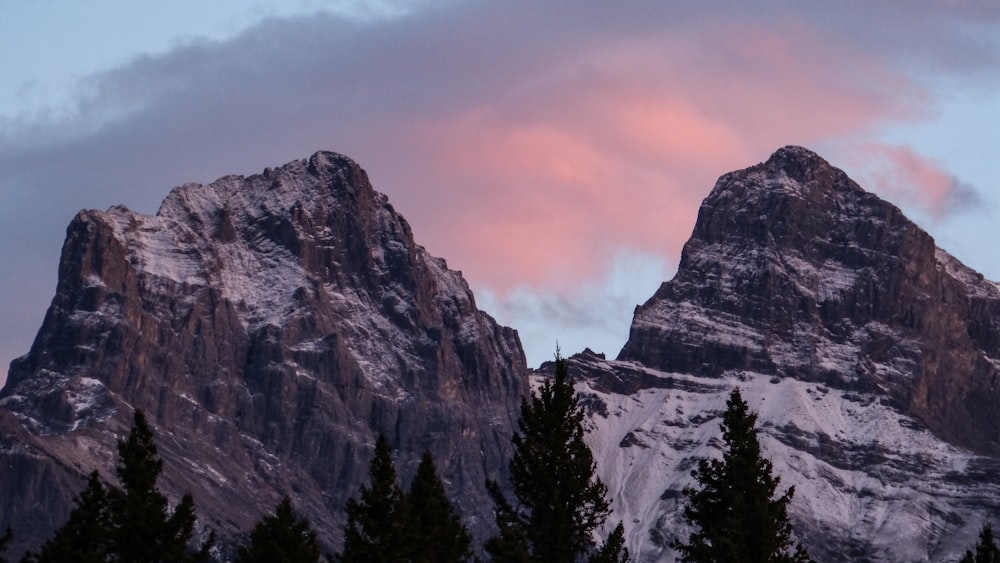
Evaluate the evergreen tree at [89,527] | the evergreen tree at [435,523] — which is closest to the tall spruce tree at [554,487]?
the evergreen tree at [435,523]

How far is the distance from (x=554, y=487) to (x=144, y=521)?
1843 centimetres

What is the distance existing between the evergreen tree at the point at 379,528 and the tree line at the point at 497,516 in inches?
2.4

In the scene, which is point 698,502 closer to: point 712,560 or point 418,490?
point 712,560

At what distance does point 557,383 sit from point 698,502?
8.70m

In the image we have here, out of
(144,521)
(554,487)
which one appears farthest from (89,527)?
(554,487)

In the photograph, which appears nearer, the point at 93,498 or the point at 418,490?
the point at 93,498

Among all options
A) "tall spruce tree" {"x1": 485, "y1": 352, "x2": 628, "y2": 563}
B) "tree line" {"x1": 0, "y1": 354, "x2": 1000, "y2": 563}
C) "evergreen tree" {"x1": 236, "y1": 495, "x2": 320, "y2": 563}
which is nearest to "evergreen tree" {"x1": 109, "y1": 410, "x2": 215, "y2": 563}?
"tree line" {"x1": 0, "y1": 354, "x2": 1000, "y2": 563}

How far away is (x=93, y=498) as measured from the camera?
95625mm

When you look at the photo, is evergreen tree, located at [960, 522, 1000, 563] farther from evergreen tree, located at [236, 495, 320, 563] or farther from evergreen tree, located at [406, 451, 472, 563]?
evergreen tree, located at [236, 495, 320, 563]

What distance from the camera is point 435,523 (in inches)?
4131

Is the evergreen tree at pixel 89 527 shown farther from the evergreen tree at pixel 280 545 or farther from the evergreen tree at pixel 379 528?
the evergreen tree at pixel 379 528

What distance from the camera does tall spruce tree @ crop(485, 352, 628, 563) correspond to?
333ft

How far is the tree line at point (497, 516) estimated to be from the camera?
313ft

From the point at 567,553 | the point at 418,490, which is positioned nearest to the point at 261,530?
the point at 418,490
